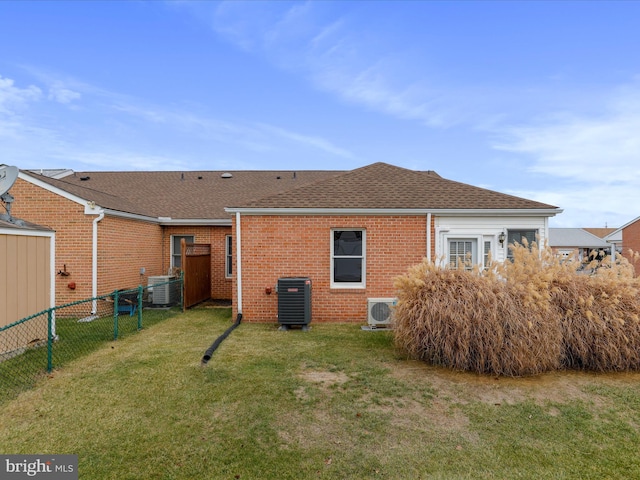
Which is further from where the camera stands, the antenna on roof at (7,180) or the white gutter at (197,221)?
the white gutter at (197,221)

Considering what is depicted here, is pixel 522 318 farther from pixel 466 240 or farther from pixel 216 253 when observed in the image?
pixel 216 253

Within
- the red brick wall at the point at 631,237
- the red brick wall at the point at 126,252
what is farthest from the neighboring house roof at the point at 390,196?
the red brick wall at the point at 631,237

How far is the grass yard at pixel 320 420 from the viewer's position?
303cm

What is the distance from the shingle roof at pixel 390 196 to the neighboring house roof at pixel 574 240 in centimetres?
4152

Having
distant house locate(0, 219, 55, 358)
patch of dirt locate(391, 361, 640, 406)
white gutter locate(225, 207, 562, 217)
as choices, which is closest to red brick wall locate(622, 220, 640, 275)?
white gutter locate(225, 207, 562, 217)

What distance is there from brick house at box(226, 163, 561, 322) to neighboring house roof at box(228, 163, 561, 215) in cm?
3

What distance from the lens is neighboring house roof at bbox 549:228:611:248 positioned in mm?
44347

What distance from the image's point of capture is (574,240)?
46219 mm

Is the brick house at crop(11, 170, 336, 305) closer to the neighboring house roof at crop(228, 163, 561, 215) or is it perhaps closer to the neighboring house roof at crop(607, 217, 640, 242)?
the neighboring house roof at crop(228, 163, 561, 215)

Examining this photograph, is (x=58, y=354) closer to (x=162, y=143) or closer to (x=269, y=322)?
(x=269, y=322)

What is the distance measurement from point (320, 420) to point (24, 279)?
6.18 meters

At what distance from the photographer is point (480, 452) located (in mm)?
3232

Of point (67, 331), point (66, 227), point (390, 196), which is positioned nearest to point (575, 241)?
point (390, 196)

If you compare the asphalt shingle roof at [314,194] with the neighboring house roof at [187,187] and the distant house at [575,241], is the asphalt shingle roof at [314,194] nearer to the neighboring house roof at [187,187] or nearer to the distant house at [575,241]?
the neighboring house roof at [187,187]
